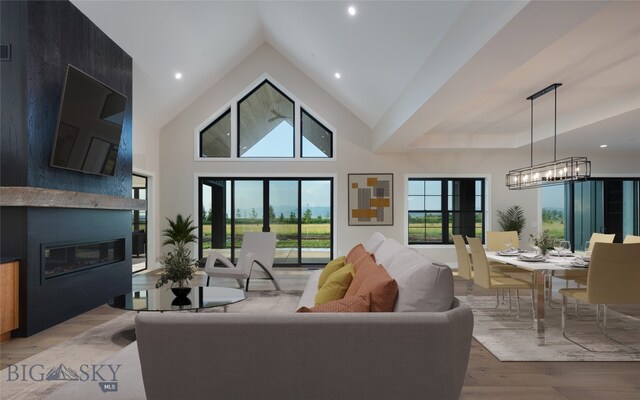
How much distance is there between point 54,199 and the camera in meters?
3.74

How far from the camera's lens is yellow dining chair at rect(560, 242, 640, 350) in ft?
10.9

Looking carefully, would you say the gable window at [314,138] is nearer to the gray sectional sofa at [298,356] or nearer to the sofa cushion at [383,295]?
the sofa cushion at [383,295]

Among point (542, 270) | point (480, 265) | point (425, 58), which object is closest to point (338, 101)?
point (425, 58)

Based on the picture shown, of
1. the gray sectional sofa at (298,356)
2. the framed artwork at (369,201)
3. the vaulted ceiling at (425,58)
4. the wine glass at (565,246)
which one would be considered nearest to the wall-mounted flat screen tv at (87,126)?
the vaulted ceiling at (425,58)

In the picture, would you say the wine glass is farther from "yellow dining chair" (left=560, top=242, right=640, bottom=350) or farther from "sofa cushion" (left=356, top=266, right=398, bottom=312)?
"sofa cushion" (left=356, top=266, right=398, bottom=312)

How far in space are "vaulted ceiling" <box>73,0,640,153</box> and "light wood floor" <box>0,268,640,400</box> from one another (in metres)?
2.42

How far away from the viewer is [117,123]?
488 centimetres

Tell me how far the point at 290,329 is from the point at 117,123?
442 centimetres

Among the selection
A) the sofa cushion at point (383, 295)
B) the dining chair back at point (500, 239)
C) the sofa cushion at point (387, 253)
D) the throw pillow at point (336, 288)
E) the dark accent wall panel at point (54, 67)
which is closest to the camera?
the sofa cushion at point (383, 295)

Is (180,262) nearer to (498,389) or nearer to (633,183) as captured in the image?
(498,389)

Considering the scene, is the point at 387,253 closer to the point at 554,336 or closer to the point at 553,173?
the point at 554,336

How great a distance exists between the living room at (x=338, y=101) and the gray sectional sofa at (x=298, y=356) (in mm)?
1090

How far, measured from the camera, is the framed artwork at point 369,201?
8086 mm
